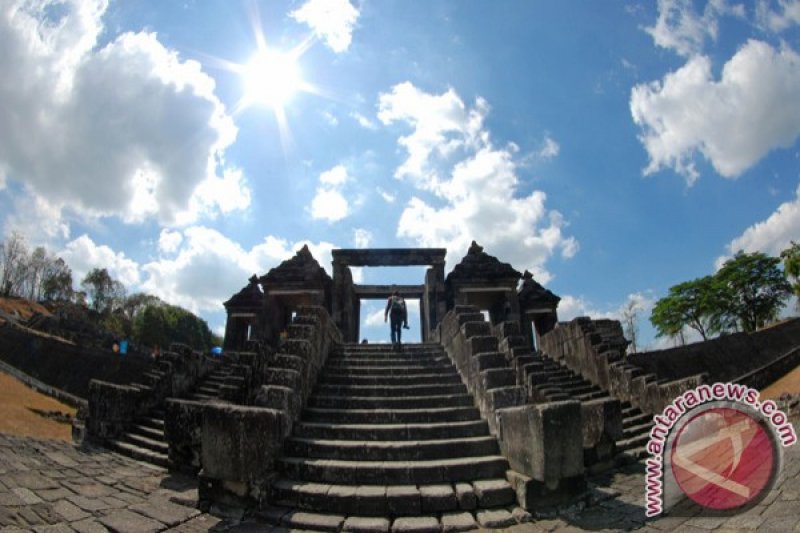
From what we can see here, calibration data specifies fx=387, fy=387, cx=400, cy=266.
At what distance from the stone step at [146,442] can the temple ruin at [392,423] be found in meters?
0.04

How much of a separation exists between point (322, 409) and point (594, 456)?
14.8ft

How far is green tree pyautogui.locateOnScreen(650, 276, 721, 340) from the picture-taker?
110 ft

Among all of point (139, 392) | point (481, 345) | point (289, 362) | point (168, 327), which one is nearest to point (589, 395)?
point (481, 345)

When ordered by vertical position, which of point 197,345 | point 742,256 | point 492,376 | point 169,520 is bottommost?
point 169,520

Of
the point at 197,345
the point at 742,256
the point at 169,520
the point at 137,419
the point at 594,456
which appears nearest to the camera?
the point at 169,520

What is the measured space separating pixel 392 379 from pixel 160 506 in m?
4.25

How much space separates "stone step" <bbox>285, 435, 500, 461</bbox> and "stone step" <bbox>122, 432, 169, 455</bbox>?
385 cm

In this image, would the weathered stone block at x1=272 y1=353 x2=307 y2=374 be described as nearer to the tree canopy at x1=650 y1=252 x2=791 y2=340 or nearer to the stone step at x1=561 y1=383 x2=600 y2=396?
the stone step at x1=561 y1=383 x2=600 y2=396

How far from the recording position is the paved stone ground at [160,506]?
364cm

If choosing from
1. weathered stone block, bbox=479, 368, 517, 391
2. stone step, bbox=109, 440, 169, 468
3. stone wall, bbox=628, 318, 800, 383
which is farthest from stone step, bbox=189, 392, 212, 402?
stone wall, bbox=628, 318, 800, 383

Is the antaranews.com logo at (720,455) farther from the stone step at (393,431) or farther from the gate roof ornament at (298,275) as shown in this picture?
the gate roof ornament at (298,275)

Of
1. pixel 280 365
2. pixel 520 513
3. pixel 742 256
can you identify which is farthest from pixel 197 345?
pixel 742 256

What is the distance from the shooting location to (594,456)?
20.4ft

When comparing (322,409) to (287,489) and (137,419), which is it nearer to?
(287,489)
